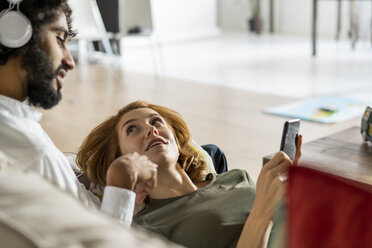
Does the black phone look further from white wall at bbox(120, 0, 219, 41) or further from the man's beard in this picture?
white wall at bbox(120, 0, 219, 41)

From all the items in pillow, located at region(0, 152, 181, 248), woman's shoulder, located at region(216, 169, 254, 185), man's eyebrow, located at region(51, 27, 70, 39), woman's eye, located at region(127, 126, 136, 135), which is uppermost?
man's eyebrow, located at region(51, 27, 70, 39)

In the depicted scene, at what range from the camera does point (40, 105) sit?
1.28 m

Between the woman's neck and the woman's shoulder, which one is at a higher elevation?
the woman's neck

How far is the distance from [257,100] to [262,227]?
355cm

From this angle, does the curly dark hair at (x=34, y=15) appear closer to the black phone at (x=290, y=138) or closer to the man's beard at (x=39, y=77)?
the man's beard at (x=39, y=77)

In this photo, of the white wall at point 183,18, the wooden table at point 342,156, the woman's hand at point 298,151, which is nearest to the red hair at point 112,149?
the wooden table at point 342,156

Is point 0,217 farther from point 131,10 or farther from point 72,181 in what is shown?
point 131,10

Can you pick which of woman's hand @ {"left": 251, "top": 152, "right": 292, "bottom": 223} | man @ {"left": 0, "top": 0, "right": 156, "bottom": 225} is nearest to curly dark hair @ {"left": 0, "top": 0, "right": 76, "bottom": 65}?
man @ {"left": 0, "top": 0, "right": 156, "bottom": 225}

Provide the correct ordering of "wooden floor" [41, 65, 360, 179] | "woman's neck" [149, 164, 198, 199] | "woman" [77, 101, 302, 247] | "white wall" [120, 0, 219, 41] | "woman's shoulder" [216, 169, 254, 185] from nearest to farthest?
"woman" [77, 101, 302, 247]
"woman's neck" [149, 164, 198, 199]
"woman's shoulder" [216, 169, 254, 185]
"wooden floor" [41, 65, 360, 179]
"white wall" [120, 0, 219, 41]

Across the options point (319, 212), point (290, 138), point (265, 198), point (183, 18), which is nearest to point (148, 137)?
point (290, 138)

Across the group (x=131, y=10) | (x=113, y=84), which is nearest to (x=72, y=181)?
(x=113, y=84)

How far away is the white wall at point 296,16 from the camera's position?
827cm

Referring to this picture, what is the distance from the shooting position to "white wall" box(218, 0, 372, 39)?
8273mm

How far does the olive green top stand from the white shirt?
361 millimetres
